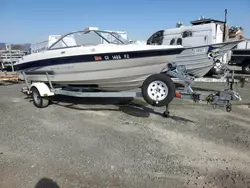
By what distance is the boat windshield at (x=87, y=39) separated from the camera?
576cm

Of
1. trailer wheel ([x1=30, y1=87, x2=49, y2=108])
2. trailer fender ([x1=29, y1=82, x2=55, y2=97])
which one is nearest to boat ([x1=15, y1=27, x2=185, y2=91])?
trailer fender ([x1=29, y1=82, x2=55, y2=97])

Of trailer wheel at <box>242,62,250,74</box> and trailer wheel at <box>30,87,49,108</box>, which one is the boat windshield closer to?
trailer wheel at <box>30,87,49,108</box>

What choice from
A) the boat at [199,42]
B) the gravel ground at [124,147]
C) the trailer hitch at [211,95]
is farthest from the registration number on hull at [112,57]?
the boat at [199,42]

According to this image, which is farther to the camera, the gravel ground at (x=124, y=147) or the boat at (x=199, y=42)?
the boat at (x=199, y=42)

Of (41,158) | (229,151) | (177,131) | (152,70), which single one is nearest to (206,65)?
(152,70)

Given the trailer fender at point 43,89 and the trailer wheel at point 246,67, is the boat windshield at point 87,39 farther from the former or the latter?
the trailer wheel at point 246,67

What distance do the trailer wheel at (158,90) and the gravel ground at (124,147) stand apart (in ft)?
2.01

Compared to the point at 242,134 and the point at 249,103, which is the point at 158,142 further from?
the point at 249,103

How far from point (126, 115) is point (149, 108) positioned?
2.71 ft

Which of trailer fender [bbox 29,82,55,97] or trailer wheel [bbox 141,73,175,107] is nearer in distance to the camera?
trailer wheel [bbox 141,73,175,107]

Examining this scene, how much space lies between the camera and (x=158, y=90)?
468cm

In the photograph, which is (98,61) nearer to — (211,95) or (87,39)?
(87,39)

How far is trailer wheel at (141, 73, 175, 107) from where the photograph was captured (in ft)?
15.0

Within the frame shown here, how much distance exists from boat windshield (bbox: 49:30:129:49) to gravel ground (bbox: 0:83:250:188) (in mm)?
1746
